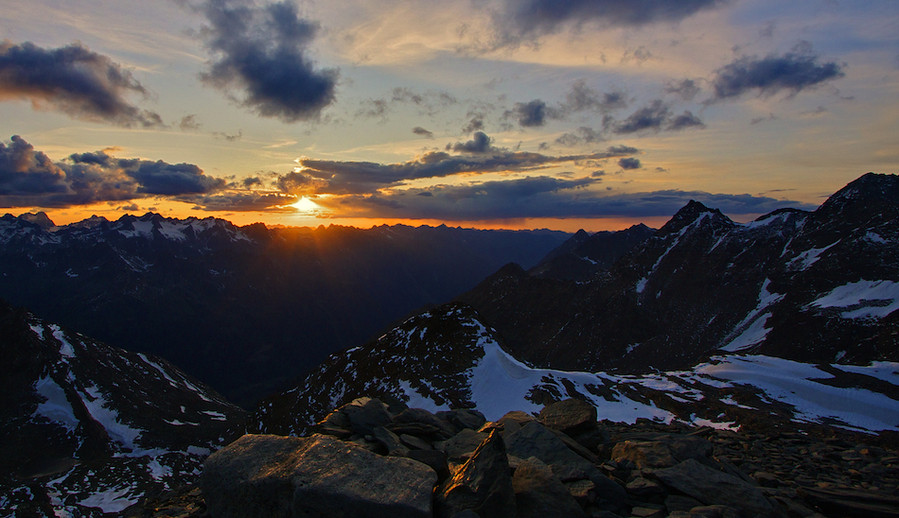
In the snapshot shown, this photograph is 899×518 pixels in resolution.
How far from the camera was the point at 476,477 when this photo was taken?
9891 millimetres

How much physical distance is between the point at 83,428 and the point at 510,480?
20223cm

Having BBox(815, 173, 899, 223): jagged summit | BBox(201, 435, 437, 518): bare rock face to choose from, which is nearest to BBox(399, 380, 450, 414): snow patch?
BBox(201, 435, 437, 518): bare rock face

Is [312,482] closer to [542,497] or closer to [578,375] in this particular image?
[542,497]

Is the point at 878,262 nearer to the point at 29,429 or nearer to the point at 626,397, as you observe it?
the point at 626,397

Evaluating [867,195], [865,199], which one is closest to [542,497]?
[865,199]

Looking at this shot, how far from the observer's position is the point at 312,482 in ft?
32.2

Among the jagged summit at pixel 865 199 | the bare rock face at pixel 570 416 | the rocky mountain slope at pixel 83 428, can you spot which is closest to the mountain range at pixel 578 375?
the rocky mountain slope at pixel 83 428

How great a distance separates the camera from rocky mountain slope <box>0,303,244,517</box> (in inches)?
4166

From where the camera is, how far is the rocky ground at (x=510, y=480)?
960 cm

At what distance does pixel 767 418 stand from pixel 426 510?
60.8 meters

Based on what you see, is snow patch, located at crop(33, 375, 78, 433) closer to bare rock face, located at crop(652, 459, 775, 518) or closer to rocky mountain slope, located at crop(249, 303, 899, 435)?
rocky mountain slope, located at crop(249, 303, 899, 435)

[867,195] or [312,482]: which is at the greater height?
[867,195]

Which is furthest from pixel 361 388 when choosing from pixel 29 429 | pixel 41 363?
pixel 41 363

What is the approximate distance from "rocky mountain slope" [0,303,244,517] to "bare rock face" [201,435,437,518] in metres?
120
